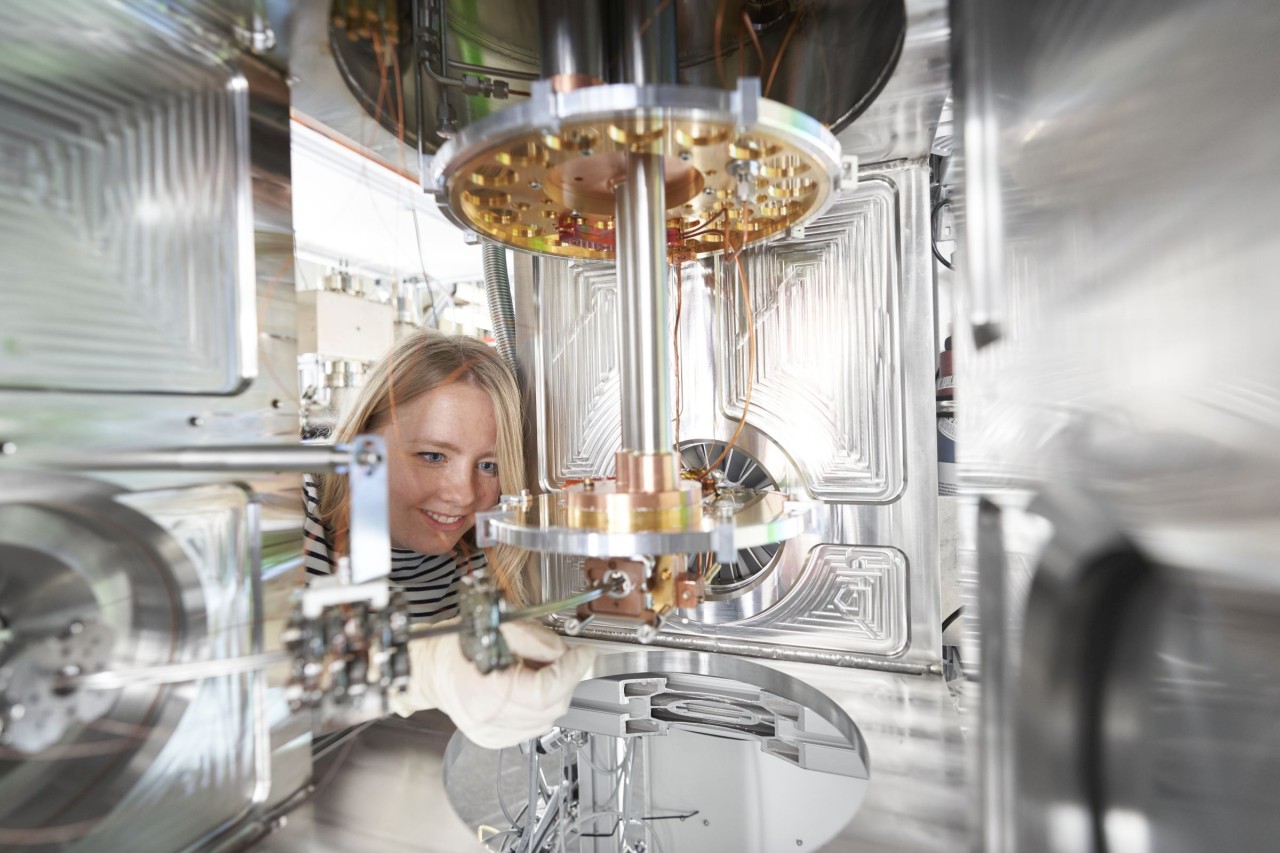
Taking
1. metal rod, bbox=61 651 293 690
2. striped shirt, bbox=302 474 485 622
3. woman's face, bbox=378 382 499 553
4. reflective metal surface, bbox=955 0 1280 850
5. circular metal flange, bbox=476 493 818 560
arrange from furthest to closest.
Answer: woman's face, bbox=378 382 499 553, striped shirt, bbox=302 474 485 622, circular metal flange, bbox=476 493 818 560, metal rod, bbox=61 651 293 690, reflective metal surface, bbox=955 0 1280 850

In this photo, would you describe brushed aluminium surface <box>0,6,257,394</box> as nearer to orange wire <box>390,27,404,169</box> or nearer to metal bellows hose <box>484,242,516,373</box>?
orange wire <box>390,27,404,169</box>

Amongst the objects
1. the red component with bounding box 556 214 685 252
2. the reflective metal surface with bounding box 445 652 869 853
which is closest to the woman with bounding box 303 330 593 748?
the reflective metal surface with bounding box 445 652 869 853

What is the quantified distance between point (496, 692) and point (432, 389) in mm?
696

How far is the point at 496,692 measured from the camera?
2.19ft

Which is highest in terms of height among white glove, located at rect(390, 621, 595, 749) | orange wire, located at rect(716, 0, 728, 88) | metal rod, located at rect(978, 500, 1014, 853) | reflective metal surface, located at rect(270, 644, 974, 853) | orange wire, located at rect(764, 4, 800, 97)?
orange wire, located at rect(716, 0, 728, 88)

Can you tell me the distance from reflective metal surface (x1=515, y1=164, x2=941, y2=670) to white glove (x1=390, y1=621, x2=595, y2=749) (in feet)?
1.10

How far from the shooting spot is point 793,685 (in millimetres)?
870

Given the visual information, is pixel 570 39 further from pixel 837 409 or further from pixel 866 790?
pixel 866 790

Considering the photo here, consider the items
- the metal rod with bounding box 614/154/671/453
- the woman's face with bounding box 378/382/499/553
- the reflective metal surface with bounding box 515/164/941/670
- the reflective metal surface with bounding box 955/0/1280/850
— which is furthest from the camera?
the woman's face with bounding box 378/382/499/553

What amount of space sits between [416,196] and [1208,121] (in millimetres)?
885

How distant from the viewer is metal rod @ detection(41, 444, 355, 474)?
0.42 m

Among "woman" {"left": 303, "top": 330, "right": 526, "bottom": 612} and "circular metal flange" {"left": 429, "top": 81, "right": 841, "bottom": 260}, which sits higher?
"circular metal flange" {"left": 429, "top": 81, "right": 841, "bottom": 260}

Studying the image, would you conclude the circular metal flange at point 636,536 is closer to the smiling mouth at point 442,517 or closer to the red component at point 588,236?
the red component at point 588,236

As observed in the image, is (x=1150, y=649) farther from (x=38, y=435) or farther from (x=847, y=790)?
(x=847, y=790)
